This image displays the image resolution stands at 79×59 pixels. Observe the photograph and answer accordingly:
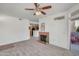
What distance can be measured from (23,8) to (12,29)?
541 millimetres

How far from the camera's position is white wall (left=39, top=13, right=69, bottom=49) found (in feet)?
6.36

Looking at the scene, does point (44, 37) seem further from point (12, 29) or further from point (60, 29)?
point (12, 29)

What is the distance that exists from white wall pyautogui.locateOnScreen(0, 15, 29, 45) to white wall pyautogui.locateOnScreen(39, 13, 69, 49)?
0.46 meters

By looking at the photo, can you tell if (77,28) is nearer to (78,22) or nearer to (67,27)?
(78,22)

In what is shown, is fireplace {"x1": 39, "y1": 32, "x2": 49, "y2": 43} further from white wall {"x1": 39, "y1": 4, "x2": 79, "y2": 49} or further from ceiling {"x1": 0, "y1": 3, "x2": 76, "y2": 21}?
ceiling {"x1": 0, "y1": 3, "x2": 76, "y2": 21}

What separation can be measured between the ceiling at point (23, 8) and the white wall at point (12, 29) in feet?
0.39

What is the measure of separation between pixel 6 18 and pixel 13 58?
0.78 m

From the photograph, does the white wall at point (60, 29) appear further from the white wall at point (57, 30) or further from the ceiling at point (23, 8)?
the ceiling at point (23, 8)

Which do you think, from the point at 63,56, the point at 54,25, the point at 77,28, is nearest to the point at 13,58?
the point at 63,56

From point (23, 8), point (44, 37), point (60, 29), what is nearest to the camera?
point (23, 8)

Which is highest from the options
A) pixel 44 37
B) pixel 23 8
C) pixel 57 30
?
pixel 23 8

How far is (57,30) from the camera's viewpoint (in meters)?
2.01

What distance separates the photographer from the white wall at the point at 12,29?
1.84 m

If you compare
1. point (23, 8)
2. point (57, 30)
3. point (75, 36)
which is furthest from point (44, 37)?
point (23, 8)
